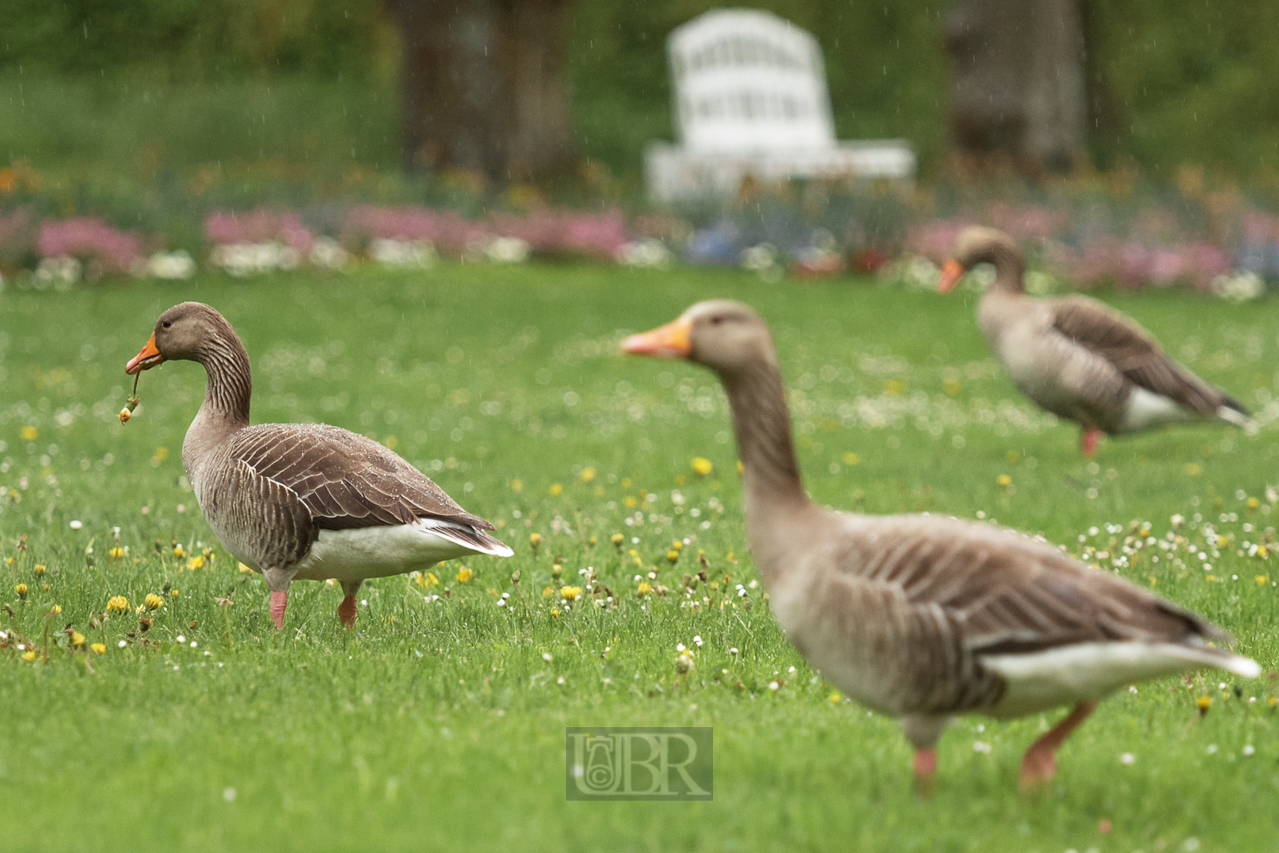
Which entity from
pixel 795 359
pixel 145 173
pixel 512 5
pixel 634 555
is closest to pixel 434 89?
pixel 512 5

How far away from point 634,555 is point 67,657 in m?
2.70

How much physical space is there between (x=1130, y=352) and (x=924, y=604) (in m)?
7.13

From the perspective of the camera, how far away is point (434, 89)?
904 inches

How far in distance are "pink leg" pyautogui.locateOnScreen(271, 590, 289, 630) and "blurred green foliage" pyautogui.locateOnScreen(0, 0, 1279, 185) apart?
19950mm

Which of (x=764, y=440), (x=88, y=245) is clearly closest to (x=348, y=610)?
(x=764, y=440)

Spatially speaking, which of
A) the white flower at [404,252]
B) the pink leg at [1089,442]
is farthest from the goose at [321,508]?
the white flower at [404,252]

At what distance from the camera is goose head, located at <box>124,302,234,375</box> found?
243 inches

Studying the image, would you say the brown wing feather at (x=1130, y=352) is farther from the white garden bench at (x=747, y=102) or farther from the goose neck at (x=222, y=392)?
the white garden bench at (x=747, y=102)

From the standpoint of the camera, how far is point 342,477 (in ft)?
18.2

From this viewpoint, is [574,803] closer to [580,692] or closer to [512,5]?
[580,692]

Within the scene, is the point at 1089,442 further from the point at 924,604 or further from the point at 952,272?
the point at 924,604

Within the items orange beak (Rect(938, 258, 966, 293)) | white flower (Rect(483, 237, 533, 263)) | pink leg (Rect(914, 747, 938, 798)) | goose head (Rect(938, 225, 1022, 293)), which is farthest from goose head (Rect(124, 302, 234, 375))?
white flower (Rect(483, 237, 533, 263))

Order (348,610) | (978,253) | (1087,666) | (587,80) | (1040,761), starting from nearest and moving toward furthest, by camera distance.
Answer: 1. (1087,666)
2. (1040,761)
3. (348,610)
4. (978,253)
5. (587,80)

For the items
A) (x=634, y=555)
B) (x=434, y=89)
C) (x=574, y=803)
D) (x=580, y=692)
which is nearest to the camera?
(x=574, y=803)
